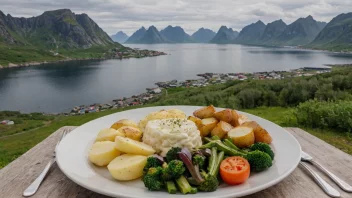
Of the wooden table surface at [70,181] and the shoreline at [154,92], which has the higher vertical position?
the wooden table surface at [70,181]

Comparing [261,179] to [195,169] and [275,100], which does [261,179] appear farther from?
[275,100]

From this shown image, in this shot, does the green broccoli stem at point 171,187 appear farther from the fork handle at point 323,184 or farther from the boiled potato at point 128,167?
the fork handle at point 323,184

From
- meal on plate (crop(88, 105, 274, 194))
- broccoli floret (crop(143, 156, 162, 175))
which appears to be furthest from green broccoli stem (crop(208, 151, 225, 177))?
broccoli floret (crop(143, 156, 162, 175))

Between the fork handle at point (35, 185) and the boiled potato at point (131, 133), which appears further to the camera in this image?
the boiled potato at point (131, 133)

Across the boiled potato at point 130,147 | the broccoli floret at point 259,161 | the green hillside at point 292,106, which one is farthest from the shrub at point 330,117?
the boiled potato at point 130,147

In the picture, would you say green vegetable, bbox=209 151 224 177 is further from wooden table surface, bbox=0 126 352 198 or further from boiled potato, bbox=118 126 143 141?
boiled potato, bbox=118 126 143 141

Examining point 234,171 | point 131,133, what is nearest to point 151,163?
point 234,171
